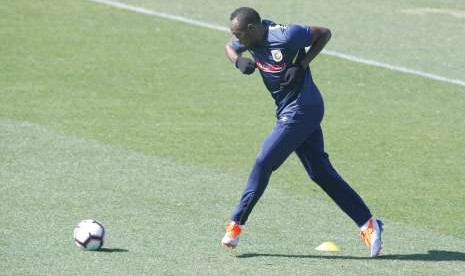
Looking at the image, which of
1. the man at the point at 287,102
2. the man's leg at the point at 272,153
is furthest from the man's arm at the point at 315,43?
the man's leg at the point at 272,153

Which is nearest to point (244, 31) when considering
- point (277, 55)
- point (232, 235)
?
point (277, 55)

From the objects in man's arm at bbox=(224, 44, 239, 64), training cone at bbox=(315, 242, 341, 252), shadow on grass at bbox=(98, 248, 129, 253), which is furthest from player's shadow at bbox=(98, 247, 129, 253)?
man's arm at bbox=(224, 44, 239, 64)

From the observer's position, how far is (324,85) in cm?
1972

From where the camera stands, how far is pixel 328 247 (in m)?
11.1

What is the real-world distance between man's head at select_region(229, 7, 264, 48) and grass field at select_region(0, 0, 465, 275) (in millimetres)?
1929

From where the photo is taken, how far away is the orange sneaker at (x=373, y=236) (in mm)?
10898

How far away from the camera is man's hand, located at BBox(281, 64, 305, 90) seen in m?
10.6

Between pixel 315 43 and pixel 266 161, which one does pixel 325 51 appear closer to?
pixel 315 43

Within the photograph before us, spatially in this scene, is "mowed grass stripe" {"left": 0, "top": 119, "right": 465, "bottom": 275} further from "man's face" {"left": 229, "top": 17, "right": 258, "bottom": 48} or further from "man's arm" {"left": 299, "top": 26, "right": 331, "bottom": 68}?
"man's face" {"left": 229, "top": 17, "right": 258, "bottom": 48}

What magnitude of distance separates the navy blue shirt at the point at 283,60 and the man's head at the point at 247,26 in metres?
0.09

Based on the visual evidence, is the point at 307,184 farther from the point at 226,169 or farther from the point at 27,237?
the point at 27,237

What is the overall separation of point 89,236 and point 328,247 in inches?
84.6

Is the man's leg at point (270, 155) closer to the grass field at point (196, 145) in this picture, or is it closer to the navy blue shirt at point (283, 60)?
the navy blue shirt at point (283, 60)

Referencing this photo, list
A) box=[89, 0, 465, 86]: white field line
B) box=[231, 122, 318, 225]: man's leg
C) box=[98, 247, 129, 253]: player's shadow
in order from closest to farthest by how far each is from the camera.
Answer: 1. box=[231, 122, 318, 225]: man's leg
2. box=[98, 247, 129, 253]: player's shadow
3. box=[89, 0, 465, 86]: white field line
